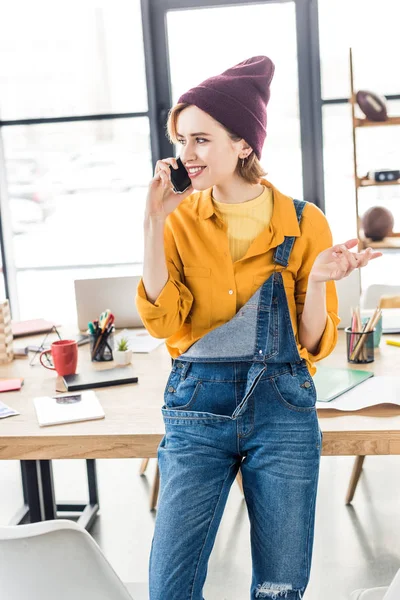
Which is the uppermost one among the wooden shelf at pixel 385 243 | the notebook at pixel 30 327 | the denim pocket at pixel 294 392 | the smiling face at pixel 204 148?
the smiling face at pixel 204 148

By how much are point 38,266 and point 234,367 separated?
3.67 metres

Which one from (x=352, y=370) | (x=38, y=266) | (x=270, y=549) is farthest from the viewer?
(x=38, y=266)

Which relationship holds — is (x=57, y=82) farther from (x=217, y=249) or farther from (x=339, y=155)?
(x=217, y=249)

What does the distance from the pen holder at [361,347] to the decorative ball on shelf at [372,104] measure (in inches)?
87.6

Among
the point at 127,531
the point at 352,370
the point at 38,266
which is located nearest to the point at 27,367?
the point at 127,531

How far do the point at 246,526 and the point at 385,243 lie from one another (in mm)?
1964

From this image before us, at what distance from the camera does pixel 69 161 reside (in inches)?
189

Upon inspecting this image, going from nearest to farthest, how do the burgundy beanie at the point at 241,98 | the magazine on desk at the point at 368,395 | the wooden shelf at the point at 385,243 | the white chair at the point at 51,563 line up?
the white chair at the point at 51,563, the burgundy beanie at the point at 241,98, the magazine on desk at the point at 368,395, the wooden shelf at the point at 385,243

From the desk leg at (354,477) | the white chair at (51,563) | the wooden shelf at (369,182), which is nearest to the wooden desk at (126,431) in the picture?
the white chair at (51,563)

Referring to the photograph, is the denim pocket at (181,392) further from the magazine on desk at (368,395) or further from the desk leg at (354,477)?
the desk leg at (354,477)

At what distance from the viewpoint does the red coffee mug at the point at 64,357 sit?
2.22 meters

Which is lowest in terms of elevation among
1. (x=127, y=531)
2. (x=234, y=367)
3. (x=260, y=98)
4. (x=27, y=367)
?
(x=127, y=531)

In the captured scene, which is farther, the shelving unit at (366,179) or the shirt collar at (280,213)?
the shelving unit at (366,179)

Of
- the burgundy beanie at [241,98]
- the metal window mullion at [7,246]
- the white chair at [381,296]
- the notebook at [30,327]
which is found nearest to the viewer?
the burgundy beanie at [241,98]
